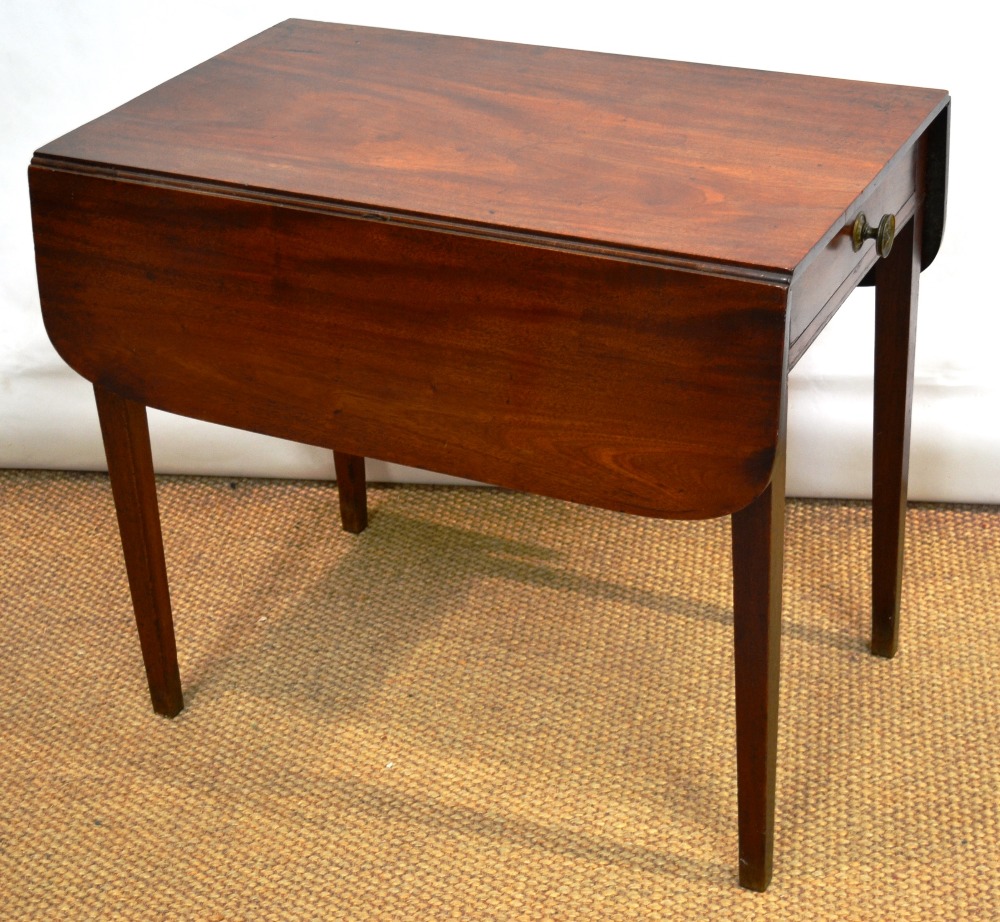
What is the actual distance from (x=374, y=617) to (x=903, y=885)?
2.27 ft

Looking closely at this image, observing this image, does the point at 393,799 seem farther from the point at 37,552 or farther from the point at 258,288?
the point at 37,552

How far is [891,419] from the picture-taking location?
146 centimetres

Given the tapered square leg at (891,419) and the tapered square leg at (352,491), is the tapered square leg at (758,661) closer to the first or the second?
the tapered square leg at (891,419)

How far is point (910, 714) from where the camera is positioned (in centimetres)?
155

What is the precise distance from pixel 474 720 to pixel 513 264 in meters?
0.64

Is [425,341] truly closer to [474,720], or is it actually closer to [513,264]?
[513,264]

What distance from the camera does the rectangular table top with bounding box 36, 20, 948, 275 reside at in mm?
1105

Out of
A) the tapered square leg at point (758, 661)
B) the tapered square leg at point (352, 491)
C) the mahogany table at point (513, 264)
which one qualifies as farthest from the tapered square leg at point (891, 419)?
the tapered square leg at point (352, 491)

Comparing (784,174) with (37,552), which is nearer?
(784,174)

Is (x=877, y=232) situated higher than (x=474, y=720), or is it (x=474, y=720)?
(x=877, y=232)

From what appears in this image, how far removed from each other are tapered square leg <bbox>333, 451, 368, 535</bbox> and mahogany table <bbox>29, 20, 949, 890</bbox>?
0.42 meters

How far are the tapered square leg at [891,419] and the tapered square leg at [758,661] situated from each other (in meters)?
0.31

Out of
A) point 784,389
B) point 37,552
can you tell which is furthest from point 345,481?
point 784,389

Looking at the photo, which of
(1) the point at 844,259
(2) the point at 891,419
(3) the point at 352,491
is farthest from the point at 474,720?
(1) the point at 844,259
